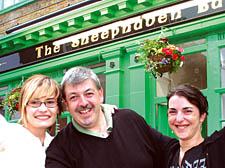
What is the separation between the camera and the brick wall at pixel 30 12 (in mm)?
9672

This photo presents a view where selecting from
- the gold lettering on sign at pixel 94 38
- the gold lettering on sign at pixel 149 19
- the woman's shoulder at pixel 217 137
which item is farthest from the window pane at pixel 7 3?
the woman's shoulder at pixel 217 137

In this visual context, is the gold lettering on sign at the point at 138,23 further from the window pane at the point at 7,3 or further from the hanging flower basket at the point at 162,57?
the window pane at the point at 7,3

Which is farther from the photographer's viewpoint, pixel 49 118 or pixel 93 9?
pixel 93 9

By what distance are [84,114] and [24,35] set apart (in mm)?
7058

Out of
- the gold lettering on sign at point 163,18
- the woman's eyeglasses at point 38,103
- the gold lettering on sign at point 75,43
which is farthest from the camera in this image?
the gold lettering on sign at point 75,43

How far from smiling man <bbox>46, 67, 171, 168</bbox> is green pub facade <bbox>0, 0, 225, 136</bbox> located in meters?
3.19

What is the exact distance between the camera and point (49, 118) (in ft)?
11.5

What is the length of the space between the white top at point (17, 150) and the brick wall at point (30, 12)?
6.67 meters

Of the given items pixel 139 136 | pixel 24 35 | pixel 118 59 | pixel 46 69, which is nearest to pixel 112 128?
pixel 139 136

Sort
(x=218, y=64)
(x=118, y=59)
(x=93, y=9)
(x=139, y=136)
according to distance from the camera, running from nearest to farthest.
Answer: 1. (x=139, y=136)
2. (x=218, y=64)
3. (x=118, y=59)
4. (x=93, y=9)

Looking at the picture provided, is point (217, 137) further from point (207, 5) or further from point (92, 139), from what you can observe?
point (207, 5)

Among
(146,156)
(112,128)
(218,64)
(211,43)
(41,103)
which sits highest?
(211,43)

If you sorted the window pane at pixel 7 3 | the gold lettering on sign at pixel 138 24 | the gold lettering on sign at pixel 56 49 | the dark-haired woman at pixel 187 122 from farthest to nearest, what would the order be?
the window pane at pixel 7 3
the gold lettering on sign at pixel 56 49
the gold lettering on sign at pixel 138 24
the dark-haired woman at pixel 187 122

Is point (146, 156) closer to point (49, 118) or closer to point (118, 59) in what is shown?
point (49, 118)
